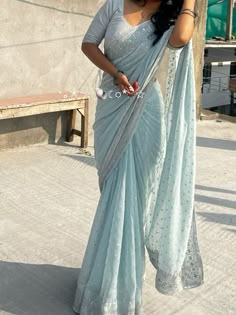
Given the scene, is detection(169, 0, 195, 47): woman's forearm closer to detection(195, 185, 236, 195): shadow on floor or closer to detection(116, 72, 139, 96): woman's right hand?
detection(116, 72, 139, 96): woman's right hand

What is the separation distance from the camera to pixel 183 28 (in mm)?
2195

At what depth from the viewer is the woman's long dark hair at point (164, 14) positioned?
2264mm

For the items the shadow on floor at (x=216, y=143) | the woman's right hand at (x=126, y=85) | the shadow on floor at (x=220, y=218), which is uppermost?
the woman's right hand at (x=126, y=85)

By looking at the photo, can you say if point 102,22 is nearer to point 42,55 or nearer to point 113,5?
point 113,5

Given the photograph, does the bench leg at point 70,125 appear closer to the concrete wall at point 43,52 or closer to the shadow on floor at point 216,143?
the concrete wall at point 43,52

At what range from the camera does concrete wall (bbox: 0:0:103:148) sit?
17.4 feet

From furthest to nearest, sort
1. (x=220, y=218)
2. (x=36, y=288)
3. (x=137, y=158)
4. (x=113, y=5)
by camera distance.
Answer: (x=220, y=218) → (x=36, y=288) → (x=137, y=158) → (x=113, y=5)

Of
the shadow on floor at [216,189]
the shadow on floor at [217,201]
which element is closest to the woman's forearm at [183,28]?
the shadow on floor at [217,201]

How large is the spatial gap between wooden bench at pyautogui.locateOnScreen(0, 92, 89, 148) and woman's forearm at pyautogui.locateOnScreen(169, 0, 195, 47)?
3104 mm

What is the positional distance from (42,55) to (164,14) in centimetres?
352

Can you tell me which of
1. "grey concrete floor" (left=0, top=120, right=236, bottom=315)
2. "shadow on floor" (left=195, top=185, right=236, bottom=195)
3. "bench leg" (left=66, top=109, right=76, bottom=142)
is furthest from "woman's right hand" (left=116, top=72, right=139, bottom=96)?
"bench leg" (left=66, top=109, right=76, bottom=142)

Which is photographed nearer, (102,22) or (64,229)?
(102,22)

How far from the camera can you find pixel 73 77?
5.90m

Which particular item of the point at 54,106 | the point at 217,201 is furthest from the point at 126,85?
the point at 54,106
